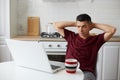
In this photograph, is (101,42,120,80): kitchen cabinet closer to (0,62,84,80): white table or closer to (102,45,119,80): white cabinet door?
(102,45,119,80): white cabinet door

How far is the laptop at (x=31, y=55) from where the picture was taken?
5.11ft

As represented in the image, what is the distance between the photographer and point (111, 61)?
3297 millimetres

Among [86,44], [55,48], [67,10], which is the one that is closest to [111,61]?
[55,48]

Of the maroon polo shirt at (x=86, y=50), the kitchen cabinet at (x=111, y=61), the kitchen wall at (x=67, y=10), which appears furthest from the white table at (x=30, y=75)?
the kitchen wall at (x=67, y=10)

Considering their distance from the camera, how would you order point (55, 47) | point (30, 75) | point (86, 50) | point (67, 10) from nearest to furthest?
point (30, 75), point (86, 50), point (55, 47), point (67, 10)

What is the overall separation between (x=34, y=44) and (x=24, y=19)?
7.37ft

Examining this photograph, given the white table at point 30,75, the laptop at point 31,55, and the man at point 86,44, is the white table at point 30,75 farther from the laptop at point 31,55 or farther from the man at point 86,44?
the man at point 86,44

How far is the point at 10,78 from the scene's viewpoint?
153 centimetres

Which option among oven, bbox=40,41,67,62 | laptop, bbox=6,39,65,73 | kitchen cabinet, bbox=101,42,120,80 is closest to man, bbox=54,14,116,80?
laptop, bbox=6,39,65,73

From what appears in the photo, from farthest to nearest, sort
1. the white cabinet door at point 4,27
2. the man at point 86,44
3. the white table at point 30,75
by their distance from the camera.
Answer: the white cabinet door at point 4,27 < the man at point 86,44 < the white table at point 30,75

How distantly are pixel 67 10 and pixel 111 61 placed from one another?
1.13 meters

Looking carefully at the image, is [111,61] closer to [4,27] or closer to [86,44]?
[86,44]

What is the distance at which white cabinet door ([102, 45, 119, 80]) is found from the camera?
325 centimetres

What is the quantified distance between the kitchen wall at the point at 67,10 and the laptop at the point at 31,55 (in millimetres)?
2021
